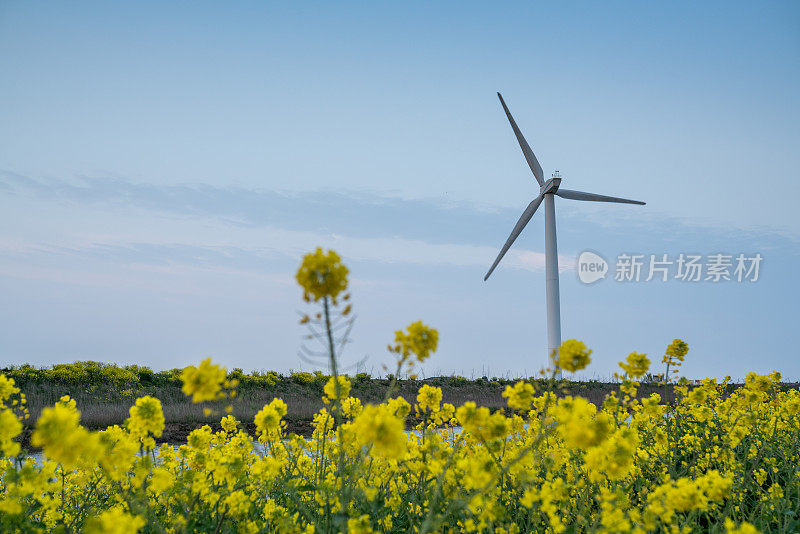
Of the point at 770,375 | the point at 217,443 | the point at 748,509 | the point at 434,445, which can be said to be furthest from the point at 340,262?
the point at 770,375

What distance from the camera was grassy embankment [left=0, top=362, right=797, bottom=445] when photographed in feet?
52.8

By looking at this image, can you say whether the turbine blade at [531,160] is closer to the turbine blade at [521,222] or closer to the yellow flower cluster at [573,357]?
the turbine blade at [521,222]

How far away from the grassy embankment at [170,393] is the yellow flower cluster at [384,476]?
379 inches

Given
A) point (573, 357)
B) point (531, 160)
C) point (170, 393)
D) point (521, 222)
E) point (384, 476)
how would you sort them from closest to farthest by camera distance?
point (573, 357)
point (384, 476)
point (170, 393)
point (521, 222)
point (531, 160)

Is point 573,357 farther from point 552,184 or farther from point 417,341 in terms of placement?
point 552,184

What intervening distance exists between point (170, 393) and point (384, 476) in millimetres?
18466

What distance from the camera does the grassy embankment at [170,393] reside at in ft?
52.8

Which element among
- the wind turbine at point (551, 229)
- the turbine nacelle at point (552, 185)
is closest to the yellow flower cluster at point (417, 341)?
the wind turbine at point (551, 229)

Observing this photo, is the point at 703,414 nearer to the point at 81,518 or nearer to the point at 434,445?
the point at 434,445

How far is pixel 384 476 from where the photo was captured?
5.23 meters

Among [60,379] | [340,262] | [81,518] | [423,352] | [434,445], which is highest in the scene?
[340,262]

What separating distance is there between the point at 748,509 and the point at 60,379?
22412 mm

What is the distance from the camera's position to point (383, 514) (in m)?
4.66

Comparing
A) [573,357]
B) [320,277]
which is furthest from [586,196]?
[320,277]
